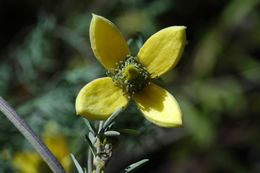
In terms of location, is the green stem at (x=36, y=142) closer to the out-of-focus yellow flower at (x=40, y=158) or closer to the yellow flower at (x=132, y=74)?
the yellow flower at (x=132, y=74)

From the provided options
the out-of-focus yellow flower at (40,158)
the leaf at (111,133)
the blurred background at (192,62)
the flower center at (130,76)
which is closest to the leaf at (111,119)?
the leaf at (111,133)

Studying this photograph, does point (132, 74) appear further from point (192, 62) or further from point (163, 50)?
point (192, 62)

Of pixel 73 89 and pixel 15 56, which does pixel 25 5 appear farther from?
pixel 73 89

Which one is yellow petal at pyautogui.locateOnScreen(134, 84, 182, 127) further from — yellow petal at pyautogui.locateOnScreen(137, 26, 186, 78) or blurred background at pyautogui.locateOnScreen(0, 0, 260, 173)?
blurred background at pyautogui.locateOnScreen(0, 0, 260, 173)

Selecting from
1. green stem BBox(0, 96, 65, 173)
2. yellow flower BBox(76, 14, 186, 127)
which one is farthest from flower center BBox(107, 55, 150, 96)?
green stem BBox(0, 96, 65, 173)

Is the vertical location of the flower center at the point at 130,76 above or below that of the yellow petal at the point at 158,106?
above
